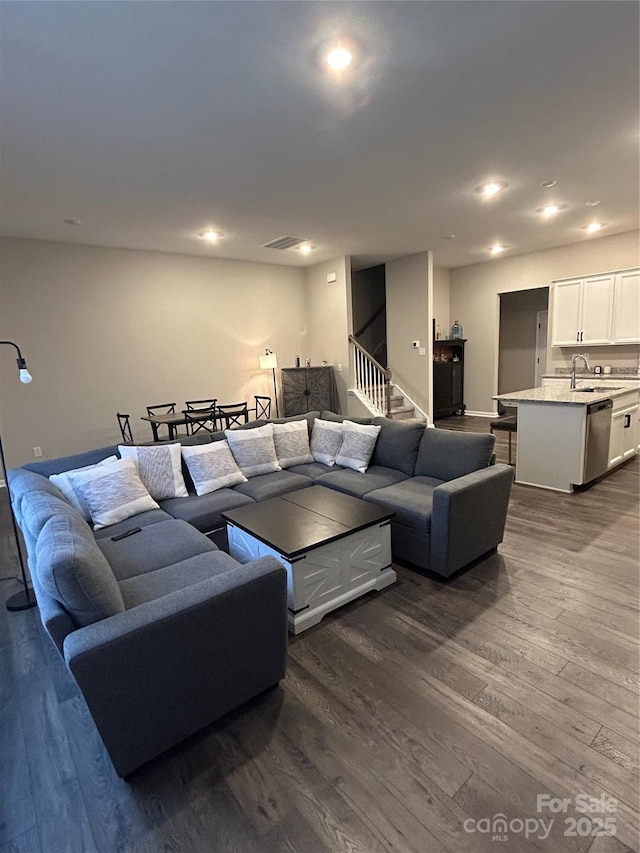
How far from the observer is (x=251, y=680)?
1844 mm

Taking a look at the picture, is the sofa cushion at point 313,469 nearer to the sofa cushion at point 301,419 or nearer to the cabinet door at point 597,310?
the sofa cushion at point 301,419

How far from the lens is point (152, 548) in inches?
97.5

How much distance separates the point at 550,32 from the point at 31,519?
350cm

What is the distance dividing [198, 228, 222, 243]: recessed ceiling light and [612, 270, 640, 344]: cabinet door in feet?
19.0

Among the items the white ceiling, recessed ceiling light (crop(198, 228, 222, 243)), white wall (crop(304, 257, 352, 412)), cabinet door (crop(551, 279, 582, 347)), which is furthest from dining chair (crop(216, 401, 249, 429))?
cabinet door (crop(551, 279, 582, 347))

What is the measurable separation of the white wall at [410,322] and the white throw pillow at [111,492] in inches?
214

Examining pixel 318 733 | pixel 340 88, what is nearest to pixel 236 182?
pixel 340 88

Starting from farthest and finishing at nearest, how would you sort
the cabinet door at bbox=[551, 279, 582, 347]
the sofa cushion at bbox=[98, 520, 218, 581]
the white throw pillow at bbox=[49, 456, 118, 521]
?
the cabinet door at bbox=[551, 279, 582, 347], the white throw pillow at bbox=[49, 456, 118, 521], the sofa cushion at bbox=[98, 520, 218, 581]

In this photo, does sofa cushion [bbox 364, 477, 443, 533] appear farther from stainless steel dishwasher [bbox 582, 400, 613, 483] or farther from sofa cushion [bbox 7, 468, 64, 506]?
sofa cushion [bbox 7, 468, 64, 506]

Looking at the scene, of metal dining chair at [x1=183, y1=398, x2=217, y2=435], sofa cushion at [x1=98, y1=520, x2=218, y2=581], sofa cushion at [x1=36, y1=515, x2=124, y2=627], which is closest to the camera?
sofa cushion at [x1=36, y1=515, x2=124, y2=627]

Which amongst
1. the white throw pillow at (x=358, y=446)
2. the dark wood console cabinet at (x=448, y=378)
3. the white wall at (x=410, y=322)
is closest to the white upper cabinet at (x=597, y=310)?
the dark wood console cabinet at (x=448, y=378)

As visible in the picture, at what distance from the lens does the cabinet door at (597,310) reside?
6.48m

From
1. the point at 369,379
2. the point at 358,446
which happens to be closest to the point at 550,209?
the point at 369,379

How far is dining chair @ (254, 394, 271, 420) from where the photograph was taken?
734cm
